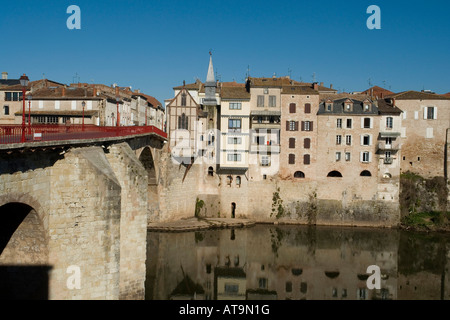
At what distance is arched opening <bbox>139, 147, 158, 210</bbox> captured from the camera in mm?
42675

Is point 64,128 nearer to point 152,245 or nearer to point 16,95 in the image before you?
point 152,245

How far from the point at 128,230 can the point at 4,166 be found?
444 inches

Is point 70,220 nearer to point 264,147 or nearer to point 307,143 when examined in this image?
point 264,147

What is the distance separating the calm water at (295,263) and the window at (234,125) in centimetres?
1142

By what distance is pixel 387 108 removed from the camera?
52.6 m

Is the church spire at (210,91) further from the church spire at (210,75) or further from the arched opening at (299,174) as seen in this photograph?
the arched opening at (299,174)

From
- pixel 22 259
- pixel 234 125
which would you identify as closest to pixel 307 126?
pixel 234 125

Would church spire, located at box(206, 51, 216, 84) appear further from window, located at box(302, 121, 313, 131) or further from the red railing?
the red railing

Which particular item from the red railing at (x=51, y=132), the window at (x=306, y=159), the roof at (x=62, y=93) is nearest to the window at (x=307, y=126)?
the window at (x=306, y=159)

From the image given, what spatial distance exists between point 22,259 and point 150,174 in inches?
1046

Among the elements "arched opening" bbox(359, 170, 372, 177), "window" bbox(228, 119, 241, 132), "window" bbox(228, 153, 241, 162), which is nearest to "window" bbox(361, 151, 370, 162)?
"arched opening" bbox(359, 170, 372, 177)

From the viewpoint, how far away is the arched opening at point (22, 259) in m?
19.0

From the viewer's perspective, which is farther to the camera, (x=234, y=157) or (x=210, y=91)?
(x=210, y=91)
